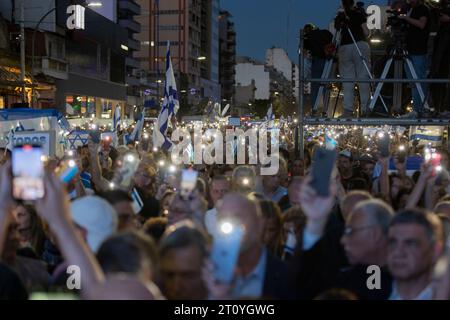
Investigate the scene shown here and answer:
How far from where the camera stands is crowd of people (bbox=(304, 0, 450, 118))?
1045 cm

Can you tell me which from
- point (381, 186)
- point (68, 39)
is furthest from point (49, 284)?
point (68, 39)

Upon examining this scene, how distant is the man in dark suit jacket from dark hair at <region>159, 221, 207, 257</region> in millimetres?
527

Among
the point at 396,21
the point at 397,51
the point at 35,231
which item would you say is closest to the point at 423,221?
the point at 35,231

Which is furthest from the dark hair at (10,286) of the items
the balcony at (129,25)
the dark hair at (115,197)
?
the balcony at (129,25)

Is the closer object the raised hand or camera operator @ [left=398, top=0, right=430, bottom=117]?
the raised hand

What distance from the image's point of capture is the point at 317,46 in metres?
11.4

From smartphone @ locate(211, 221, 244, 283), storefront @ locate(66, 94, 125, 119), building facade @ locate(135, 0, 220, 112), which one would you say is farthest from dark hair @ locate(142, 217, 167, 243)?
building facade @ locate(135, 0, 220, 112)

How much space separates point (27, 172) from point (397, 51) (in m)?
8.16

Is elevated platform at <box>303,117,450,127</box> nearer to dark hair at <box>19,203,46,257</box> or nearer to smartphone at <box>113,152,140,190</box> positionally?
smartphone at <box>113,152,140,190</box>

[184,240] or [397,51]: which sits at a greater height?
[397,51]

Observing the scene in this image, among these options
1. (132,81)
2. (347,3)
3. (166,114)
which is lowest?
(166,114)

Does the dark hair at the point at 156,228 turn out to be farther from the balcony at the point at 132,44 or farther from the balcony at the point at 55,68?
the balcony at the point at 132,44

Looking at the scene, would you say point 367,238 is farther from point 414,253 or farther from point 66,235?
point 66,235

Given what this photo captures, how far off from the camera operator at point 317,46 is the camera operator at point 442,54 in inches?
59.5
